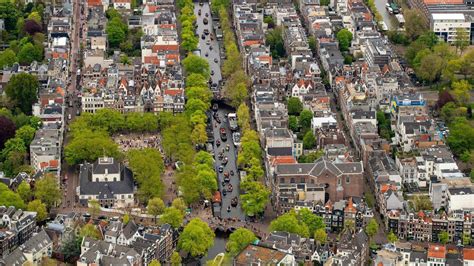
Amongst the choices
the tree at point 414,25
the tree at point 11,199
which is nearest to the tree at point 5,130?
the tree at point 11,199

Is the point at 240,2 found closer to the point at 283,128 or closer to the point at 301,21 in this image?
the point at 301,21

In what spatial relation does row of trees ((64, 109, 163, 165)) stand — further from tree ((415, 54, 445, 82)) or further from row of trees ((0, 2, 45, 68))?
tree ((415, 54, 445, 82))

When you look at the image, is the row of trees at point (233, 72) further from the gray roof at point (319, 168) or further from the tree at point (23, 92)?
the tree at point (23, 92)

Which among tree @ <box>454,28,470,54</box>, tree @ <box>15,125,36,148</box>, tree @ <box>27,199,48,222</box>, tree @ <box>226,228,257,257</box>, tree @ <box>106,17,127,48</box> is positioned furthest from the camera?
tree @ <box>454,28,470,54</box>

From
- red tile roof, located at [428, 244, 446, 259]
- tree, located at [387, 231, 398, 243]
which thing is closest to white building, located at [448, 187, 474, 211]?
tree, located at [387, 231, 398, 243]

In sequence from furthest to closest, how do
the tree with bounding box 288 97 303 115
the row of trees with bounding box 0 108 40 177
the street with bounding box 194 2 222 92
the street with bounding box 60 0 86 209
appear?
the street with bounding box 194 2 222 92 < the tree with bounding box 288 97 303 115 < the row of trees with bounding box 0 108 40 177 < the street with bounding box 60 0 86 209

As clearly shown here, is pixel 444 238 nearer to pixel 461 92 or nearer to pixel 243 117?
pixel 243 117

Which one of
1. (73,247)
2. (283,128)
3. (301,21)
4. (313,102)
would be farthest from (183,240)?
(301,21)

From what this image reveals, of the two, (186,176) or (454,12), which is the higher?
(454,12)
